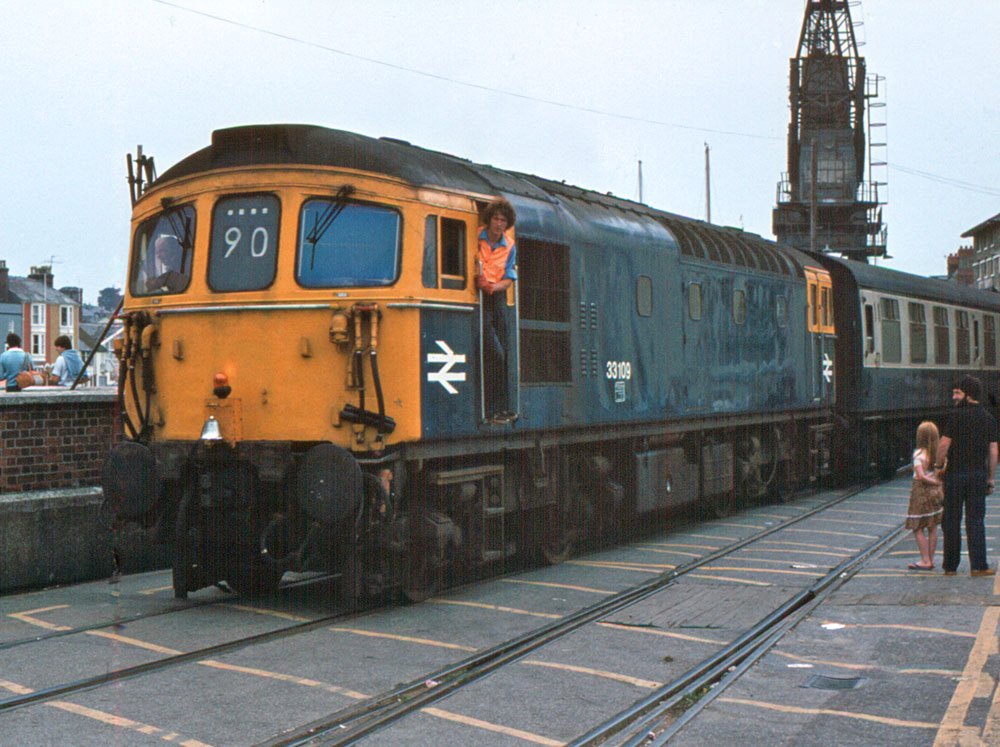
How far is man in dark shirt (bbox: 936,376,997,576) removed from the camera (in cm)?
1173

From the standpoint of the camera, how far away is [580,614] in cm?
988

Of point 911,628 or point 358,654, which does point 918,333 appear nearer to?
point 911,628

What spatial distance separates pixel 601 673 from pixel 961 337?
2203 cm

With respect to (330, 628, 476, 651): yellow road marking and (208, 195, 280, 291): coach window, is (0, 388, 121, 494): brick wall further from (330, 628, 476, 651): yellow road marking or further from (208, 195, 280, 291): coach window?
(330, 628, 476, 651): yellow road marking

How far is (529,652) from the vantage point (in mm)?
8516

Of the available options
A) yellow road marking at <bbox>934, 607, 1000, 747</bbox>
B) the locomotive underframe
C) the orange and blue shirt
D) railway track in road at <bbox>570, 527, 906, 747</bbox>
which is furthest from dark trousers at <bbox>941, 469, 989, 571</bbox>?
the orange and blue shirt

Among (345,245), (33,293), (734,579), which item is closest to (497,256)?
(345,245)

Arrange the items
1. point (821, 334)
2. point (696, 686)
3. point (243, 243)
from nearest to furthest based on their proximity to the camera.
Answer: point (696, 686) < point (243, 243) < point (821, 334)

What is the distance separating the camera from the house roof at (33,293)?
99.9m

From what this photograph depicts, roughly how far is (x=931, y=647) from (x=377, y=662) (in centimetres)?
366

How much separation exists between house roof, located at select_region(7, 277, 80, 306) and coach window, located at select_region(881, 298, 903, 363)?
84.3 metres

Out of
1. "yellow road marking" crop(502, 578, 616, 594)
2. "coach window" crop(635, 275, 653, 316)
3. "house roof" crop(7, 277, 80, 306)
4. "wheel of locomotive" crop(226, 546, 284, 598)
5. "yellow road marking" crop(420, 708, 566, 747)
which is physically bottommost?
"yellow road marking" crop(420, 708, 566, 747)

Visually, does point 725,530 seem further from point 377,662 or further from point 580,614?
point 377,662

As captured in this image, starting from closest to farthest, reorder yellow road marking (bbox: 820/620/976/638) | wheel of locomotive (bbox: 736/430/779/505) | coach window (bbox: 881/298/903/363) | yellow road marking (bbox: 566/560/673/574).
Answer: yellow road marking (bbox: 820/620/976/638) < yellow road marking (bbox: 566/560/673/574) < wheel of locomotive (bbox: 736/430/779/505) < coach window (bbox: 881/298/903/363)
